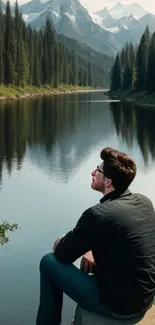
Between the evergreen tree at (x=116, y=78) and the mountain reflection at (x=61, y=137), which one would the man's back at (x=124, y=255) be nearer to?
the mountain reflection at (x=61, y=137)

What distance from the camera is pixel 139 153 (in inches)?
1113

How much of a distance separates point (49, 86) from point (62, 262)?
128 metres

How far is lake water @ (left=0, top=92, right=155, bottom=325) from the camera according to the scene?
870 centimetres

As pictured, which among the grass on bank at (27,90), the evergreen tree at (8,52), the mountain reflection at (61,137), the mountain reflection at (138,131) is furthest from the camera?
the evergreen tree at (8,52)

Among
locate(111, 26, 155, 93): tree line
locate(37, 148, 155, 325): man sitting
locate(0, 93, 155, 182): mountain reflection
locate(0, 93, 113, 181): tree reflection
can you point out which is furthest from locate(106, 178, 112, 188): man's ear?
locate(111, 26, 155, 93): tree line

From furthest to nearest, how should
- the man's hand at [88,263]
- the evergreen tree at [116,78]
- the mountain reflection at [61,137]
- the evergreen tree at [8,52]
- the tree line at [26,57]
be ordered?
the evergreen tree at [116,78]
the tree line at [26,57]
the evergreen tree at [8,52]
the mountain reflection at [61,137]
the man's hand at [88,263]

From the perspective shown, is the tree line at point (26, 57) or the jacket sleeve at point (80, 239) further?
the tree line at point (26, 57)

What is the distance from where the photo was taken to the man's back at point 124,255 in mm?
4707

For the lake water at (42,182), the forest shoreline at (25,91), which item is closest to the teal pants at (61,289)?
the lake water at (42,182)

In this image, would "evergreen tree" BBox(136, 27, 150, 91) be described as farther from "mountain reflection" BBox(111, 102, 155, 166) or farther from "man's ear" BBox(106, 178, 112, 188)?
"man's ear" BBox(106, 178, 112, 188)

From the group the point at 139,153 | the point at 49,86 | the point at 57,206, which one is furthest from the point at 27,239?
the point at 49,86

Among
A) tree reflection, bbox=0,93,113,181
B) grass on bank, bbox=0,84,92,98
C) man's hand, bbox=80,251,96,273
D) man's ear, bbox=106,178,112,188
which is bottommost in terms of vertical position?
tree reflection, bbox=0,93,113,181

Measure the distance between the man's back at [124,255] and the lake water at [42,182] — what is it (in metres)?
2.83

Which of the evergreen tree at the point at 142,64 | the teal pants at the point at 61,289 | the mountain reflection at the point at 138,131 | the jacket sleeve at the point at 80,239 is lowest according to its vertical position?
the mountain reflection at the point at 138,131
